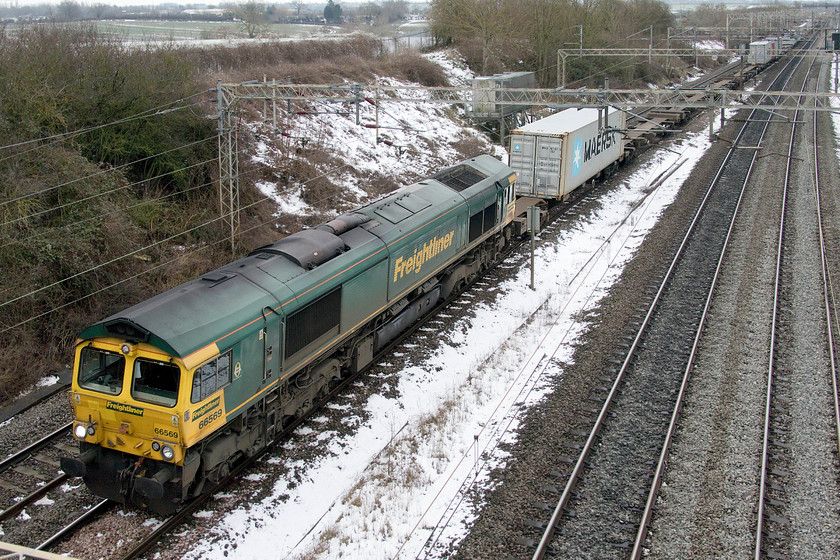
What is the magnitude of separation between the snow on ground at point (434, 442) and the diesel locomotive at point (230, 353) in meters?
1.14

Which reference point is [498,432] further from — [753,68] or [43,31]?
[753,68]

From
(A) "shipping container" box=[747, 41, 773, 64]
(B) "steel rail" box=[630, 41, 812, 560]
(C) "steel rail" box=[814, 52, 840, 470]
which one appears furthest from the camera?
(A) "shipping container" box=[747, 41, 773, 64]

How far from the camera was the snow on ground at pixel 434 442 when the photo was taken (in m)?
11.4

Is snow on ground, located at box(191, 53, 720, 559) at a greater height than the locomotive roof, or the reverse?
the locomotive roof

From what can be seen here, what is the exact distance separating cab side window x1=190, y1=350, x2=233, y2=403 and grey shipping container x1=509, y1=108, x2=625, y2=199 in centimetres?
1946

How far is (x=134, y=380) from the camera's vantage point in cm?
1106

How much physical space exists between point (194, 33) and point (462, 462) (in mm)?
48983

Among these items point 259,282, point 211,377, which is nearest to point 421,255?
point 259,282

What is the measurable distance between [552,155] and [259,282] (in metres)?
17.9

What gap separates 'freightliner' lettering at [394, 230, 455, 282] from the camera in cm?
1700

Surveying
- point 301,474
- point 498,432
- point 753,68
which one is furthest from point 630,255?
point 753,68

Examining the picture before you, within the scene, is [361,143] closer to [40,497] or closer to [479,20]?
[479,20]

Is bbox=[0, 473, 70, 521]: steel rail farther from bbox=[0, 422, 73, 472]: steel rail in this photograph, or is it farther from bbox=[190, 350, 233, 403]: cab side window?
bbox=[190, 350, 233, 403]: cab side window

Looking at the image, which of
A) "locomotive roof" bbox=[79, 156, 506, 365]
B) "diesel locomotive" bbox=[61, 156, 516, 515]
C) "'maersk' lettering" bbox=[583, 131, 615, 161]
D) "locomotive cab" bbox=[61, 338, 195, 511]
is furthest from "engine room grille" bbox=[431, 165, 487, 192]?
"locomotive cab" bbox=[61, 338, 195, 511]
